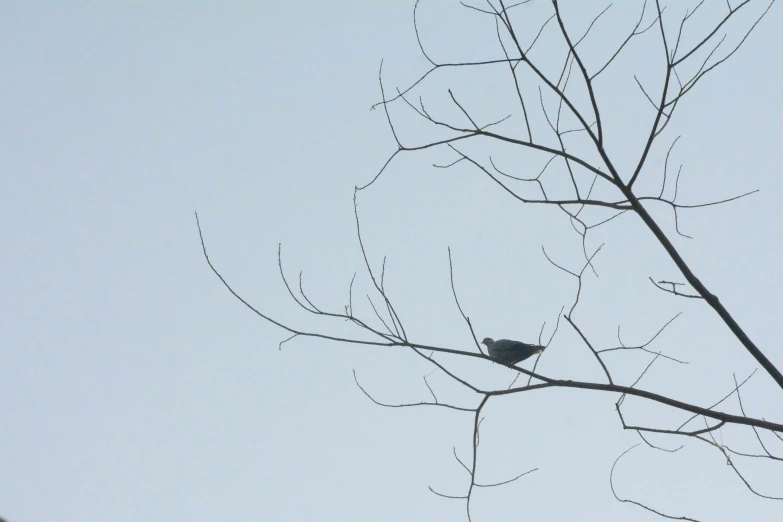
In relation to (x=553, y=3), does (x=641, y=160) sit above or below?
below

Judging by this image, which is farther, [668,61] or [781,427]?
[668,61]

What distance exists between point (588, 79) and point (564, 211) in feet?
1.72

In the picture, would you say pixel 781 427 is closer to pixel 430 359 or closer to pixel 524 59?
pixel 430 359

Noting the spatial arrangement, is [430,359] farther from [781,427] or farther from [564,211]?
[781,427]

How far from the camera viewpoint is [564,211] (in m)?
2.75

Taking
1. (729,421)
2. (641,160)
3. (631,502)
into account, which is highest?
(641,160)

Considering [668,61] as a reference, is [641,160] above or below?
below

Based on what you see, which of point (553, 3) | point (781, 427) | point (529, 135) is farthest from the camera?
point (529, 135)

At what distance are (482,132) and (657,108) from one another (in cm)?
59

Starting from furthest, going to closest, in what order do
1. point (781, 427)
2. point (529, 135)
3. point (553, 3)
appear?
point (529, 135), point (553, 3), point (781, 427)

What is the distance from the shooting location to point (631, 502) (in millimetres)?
2535

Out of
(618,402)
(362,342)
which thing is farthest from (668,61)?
(362,342)

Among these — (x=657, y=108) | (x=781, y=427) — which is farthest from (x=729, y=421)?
(x=657, y=108)

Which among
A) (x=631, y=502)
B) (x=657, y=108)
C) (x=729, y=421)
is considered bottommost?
(x=631, y=502)
